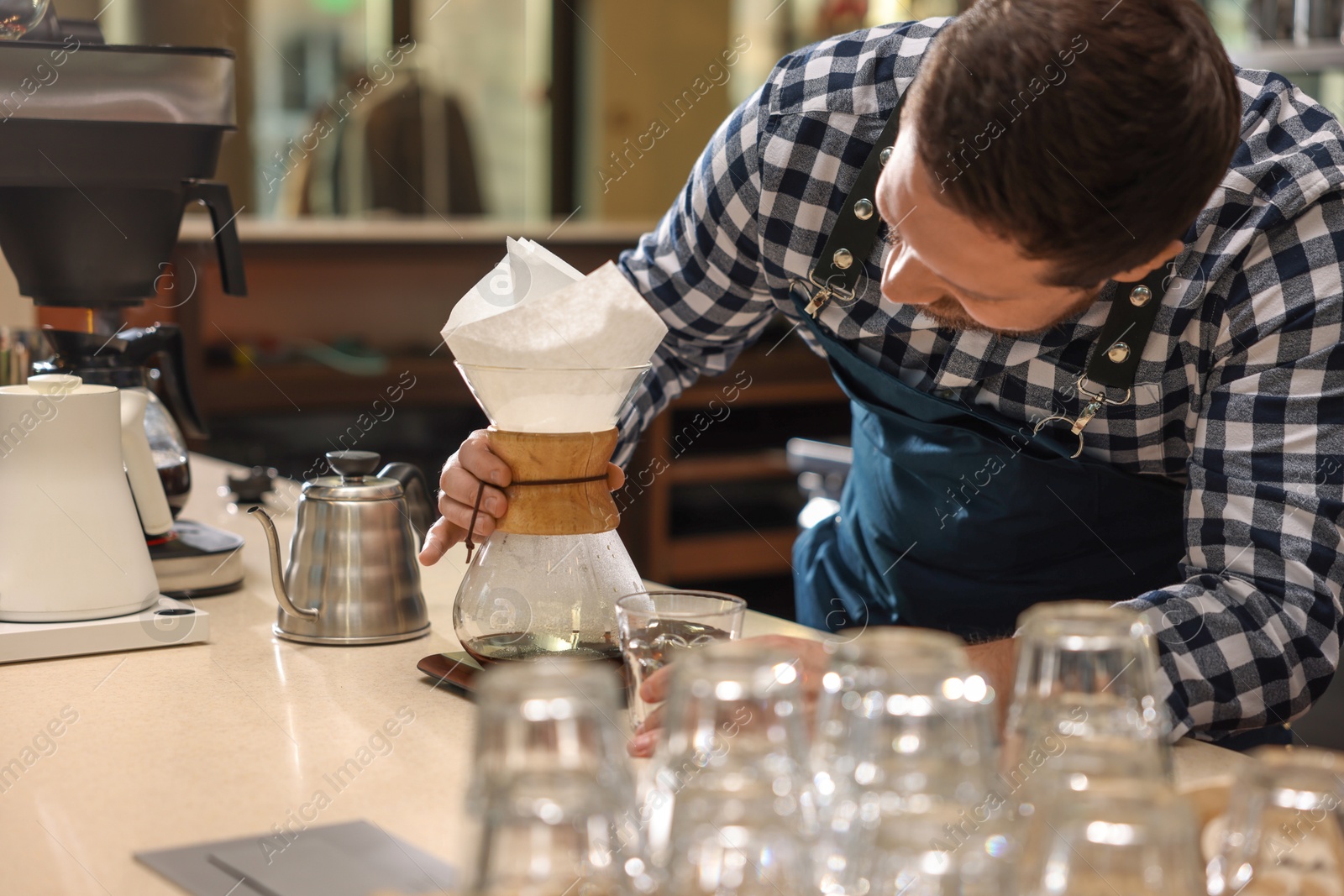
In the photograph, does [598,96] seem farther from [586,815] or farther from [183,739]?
[586,815]

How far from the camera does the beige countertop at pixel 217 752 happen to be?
85 centimetres

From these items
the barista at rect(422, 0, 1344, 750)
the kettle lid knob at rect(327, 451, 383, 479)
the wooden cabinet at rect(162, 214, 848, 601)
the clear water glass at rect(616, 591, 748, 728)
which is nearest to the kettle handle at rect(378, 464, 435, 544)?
the kettle lid knob at rect(327, 451, 383, 479)

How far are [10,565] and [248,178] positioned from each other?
4126 millimetres

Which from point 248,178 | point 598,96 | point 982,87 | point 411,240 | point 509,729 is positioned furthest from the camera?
point 598,96

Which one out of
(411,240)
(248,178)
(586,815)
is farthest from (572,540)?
(248,178)

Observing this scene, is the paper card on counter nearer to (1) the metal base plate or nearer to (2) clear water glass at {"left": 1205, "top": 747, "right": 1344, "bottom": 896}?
(1) the metal base plate

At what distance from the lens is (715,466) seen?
3.99 m

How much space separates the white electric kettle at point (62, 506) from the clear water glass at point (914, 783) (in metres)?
0.91

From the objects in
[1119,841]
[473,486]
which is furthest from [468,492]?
[1119,841]

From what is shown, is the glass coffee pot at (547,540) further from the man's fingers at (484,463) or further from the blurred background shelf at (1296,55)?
A: the blurred background shelf at (1296,55)

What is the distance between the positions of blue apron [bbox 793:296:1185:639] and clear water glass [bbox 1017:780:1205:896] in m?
0.91

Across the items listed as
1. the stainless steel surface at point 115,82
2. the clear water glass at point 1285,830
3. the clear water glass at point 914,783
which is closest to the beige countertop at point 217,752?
the clear water glass at point 914,783

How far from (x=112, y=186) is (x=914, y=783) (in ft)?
4.16

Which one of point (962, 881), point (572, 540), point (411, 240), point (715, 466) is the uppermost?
point (962, 881)
